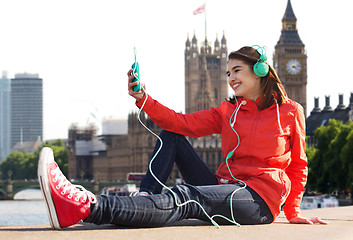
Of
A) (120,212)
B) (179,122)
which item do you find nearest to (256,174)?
(179,122)

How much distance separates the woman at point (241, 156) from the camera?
4848 mm

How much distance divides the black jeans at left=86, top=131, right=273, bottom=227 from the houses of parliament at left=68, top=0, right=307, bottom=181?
74.1 metres

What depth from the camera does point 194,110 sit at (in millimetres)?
100250

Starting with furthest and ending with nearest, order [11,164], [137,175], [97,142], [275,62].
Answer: [11,164] → [97,142] → [275,62] → [137,175]

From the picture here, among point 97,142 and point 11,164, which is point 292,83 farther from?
point 11,164

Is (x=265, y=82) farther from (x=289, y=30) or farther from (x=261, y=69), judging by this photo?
(x=289, y=30)

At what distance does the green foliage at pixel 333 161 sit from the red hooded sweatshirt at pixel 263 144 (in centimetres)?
3270

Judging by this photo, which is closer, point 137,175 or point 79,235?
point 79,235

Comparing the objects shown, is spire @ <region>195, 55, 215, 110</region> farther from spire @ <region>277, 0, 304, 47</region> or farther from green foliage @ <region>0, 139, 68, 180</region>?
green foliage @ <region>0, 139, 68, 180</region>

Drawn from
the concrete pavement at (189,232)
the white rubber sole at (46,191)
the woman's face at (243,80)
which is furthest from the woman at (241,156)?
the white rubber sole at (46,191)

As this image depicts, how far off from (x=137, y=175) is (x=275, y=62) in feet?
80.8

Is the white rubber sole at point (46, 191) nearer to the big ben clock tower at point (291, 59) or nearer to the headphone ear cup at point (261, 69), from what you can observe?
the headphone ear cup at point (261, 69)

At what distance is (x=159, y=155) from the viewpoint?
5207 mm

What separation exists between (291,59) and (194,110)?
15.9 m
